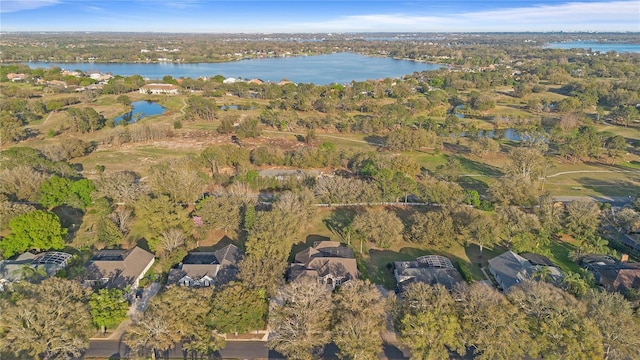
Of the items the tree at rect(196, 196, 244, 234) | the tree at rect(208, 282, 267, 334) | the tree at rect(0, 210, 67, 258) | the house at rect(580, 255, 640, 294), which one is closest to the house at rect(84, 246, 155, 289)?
the tree at rect(0, 210, 67, 258)

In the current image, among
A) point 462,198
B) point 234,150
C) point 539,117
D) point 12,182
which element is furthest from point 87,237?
point 539,117

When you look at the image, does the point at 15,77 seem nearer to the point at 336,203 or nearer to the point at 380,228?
the point at 336,203

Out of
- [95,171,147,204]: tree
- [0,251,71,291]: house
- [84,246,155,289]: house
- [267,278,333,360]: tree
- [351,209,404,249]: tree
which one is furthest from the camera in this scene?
[95,171,147,204]: tree

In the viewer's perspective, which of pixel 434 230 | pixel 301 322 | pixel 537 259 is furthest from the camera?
pixel 434 230

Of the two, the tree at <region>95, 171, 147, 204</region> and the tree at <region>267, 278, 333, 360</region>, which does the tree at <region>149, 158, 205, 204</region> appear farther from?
the tree at <region>267, 278, 333, 360</region>

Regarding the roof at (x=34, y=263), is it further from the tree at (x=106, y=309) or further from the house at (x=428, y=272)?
the house at (x=428, y=272)

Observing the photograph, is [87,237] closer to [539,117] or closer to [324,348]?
[324,348]

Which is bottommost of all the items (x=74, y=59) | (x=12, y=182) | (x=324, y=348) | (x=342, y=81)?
(x=324, y=348)

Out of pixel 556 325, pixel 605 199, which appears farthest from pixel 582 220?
pixel 556 325
